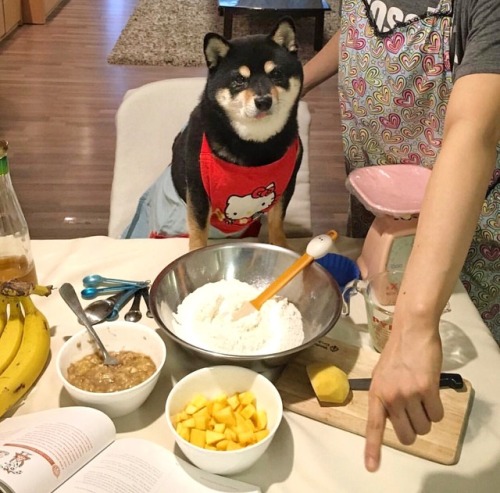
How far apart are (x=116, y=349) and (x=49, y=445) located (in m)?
0.23

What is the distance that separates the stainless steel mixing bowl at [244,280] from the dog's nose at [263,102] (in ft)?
0.93

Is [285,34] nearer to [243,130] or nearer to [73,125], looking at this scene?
[243,130]

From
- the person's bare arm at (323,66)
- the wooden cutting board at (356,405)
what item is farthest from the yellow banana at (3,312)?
the person's bare arm at (323,66)

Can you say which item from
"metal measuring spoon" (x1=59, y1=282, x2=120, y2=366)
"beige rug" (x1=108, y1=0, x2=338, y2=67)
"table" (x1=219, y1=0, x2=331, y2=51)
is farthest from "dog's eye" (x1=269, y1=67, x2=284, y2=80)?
"table" (x1=219, y1=0, x2=331, y2=51)

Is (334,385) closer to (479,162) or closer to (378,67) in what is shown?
(479,162)

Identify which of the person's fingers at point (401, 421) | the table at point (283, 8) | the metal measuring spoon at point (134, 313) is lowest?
the table at point (283, 8)

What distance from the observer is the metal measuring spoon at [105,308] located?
1.08 metres

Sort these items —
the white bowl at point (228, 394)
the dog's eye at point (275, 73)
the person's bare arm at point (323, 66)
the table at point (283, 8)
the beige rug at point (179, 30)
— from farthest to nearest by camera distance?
1. the table at point (283, 8)
2. the beige rug at point (179, 30)
3. the person's bare arm at point (323, 66)
4. the dog's eye at point (275, 73)
5. the white bowl at point (228, 394)

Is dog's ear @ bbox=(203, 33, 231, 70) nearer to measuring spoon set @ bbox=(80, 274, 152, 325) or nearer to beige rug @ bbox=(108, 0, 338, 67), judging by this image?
measuring spoon set @ bbox=(80, 274, 152, 325)

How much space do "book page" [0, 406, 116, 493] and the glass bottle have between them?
0.98 ft

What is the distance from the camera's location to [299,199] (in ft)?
6.01

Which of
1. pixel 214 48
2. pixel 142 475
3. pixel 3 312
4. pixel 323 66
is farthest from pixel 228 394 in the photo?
pixel 323 66

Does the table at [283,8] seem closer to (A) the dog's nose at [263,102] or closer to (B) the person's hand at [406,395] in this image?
(A) the dog's nose at [263,102]

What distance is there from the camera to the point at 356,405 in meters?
0.92
